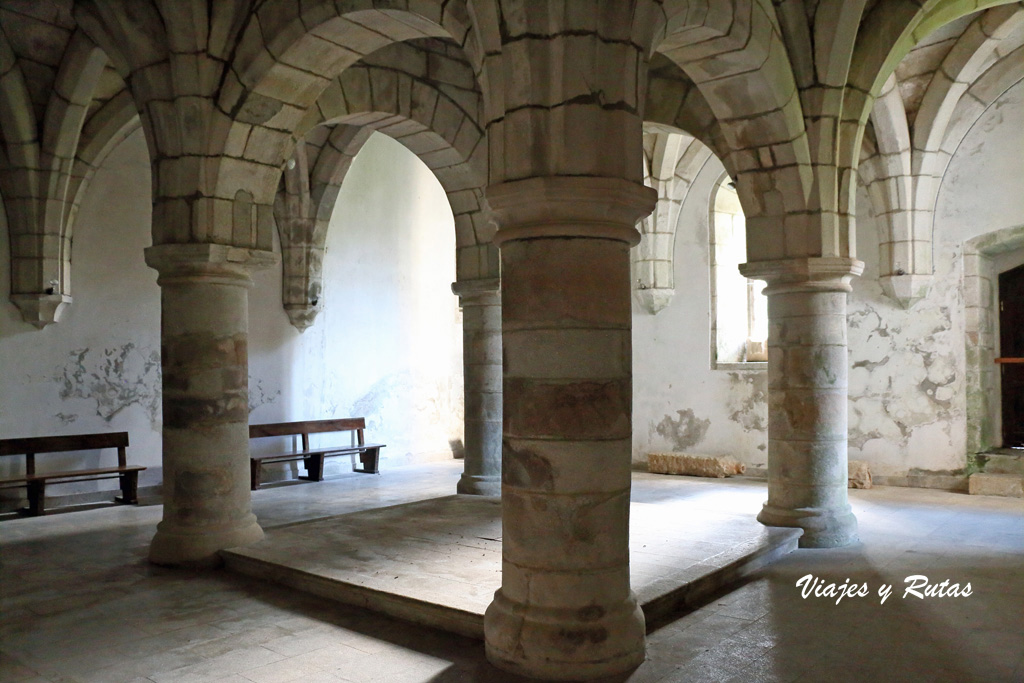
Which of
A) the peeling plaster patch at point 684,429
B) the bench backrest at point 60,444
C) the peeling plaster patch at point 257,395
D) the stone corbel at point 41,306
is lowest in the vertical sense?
the peeling plaster patch at point 684,429

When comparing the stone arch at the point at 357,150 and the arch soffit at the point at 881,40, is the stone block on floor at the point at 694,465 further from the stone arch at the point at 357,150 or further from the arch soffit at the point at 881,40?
the arch soffit at the point at 881,40

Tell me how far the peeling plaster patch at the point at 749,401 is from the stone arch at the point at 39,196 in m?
7.26

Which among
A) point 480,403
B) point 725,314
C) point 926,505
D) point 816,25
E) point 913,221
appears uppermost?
point 816,25

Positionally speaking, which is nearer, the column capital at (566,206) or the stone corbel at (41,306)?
the column capital at (566,206)

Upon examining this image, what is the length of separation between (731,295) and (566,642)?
758cm

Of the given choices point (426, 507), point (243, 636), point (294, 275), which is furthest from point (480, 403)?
point (243, 636)

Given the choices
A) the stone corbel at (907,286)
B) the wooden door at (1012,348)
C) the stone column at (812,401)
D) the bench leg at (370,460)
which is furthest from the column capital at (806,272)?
the bench leg at (370,460)

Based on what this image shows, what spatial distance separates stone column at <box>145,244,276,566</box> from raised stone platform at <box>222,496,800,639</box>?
322 millimetres

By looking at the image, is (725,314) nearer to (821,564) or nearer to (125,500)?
(821,564)

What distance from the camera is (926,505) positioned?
24.5ft

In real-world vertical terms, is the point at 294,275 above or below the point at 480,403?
above

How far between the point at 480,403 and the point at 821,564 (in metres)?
3.50

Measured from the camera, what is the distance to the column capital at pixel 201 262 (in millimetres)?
5293

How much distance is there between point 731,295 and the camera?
33.5 feet
